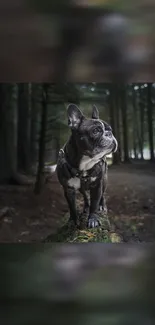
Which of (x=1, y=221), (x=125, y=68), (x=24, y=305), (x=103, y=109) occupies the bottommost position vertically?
(x=24, y=305)

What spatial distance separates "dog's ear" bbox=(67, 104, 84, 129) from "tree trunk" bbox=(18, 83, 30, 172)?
0.12m

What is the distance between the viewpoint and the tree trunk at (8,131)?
1.24 m

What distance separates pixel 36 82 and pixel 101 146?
0.83 ft

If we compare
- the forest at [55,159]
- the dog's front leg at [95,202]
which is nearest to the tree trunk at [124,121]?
the forest at [55,159]

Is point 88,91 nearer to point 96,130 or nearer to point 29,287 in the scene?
point 96,130

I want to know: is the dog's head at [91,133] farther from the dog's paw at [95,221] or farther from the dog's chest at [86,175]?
the dog's paw at [95,221]

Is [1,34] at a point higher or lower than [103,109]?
higher

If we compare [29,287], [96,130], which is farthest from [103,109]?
[29,287]

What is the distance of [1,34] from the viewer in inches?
47.7

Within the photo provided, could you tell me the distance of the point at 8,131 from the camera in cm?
124

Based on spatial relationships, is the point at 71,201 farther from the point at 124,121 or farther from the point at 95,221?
the point at 124,121

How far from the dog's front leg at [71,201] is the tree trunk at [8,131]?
0.16 meters

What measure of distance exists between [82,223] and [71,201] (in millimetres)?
70

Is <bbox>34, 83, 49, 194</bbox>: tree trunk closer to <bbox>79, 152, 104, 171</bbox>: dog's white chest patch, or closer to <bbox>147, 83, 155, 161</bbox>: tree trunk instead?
<bbox>79, 152, 104, 171</bbox>: dog's white chest patch
